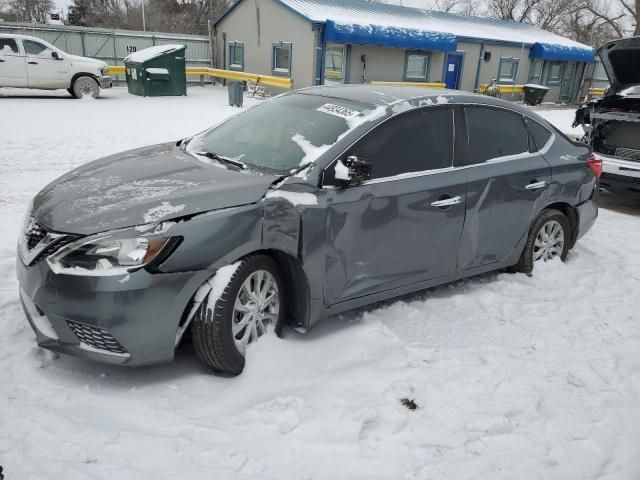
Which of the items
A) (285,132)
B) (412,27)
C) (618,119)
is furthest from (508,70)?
(285,132)

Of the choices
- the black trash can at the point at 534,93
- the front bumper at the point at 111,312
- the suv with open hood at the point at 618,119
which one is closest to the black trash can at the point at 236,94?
the suv with open hood at the point at 618,119

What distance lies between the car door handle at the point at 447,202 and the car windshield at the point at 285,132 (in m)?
0.75

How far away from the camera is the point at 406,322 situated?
383 cm

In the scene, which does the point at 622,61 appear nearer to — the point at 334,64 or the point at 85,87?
the point at 334,64

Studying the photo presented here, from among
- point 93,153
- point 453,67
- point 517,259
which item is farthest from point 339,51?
point 517,259

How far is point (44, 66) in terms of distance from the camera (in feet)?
49.9

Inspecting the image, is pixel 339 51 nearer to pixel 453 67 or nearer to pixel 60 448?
pixel 453 67

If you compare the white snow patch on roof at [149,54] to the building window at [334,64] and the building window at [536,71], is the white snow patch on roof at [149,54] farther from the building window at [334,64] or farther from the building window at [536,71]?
the building window at [536,71]

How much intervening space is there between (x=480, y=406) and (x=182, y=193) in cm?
201

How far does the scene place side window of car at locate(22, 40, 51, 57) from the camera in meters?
15.1

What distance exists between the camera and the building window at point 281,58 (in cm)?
1958

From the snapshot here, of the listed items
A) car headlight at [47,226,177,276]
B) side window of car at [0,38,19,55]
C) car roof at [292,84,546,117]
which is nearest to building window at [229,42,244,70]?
side window of car at [0,38,19,55]

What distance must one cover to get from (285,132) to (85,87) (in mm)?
14485

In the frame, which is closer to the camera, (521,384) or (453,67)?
(521,384)
